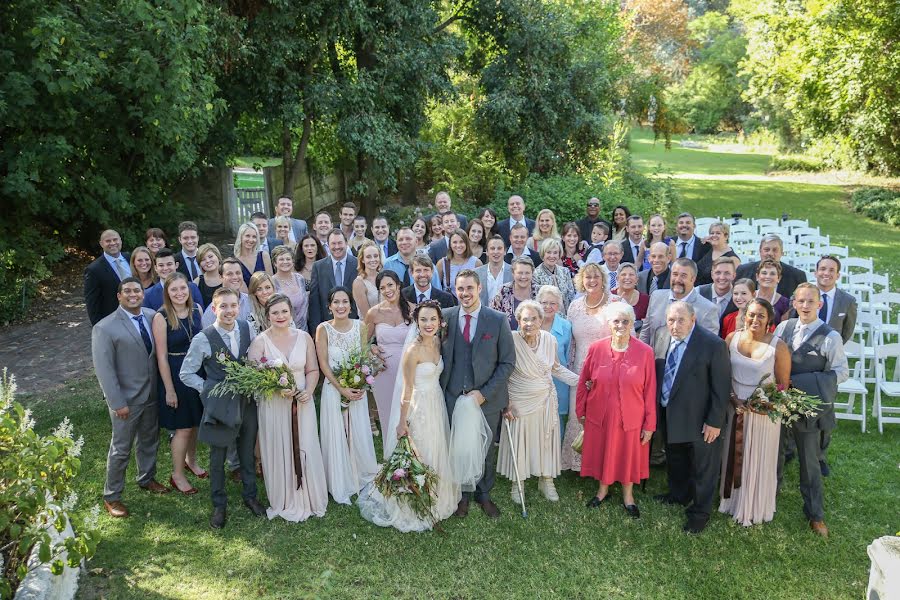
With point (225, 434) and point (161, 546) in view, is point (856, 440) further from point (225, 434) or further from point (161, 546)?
point (161, 546)

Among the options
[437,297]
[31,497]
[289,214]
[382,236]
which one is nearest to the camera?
[31,497]

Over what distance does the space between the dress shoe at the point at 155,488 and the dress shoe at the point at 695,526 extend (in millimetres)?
4470

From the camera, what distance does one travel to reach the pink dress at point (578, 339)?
664cm

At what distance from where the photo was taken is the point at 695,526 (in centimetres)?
590

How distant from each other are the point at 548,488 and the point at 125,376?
12.2ft

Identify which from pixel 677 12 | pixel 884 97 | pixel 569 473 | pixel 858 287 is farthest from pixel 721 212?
pixel 677 12

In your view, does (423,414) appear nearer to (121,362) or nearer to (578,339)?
(578,339)

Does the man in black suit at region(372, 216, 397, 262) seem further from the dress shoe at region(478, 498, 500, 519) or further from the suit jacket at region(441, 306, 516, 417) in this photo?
the dress shoe at region(478, 498, 500, 519)

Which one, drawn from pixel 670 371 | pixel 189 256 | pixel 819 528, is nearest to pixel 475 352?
pixel 670 371

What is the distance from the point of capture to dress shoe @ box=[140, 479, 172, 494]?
6.49m

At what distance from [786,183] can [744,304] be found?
27.0 metres

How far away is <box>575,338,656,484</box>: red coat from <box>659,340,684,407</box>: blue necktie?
0.16 metres

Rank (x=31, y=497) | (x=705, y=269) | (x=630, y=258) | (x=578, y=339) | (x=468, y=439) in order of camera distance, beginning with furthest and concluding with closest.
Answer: (x=630, y=258) < (x=705, y=269) < (x=578, y=339) < (x=468, y=439) < (x=31, y=497)

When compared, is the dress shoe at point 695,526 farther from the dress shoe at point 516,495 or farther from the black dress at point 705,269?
the black dress at point 705,269
